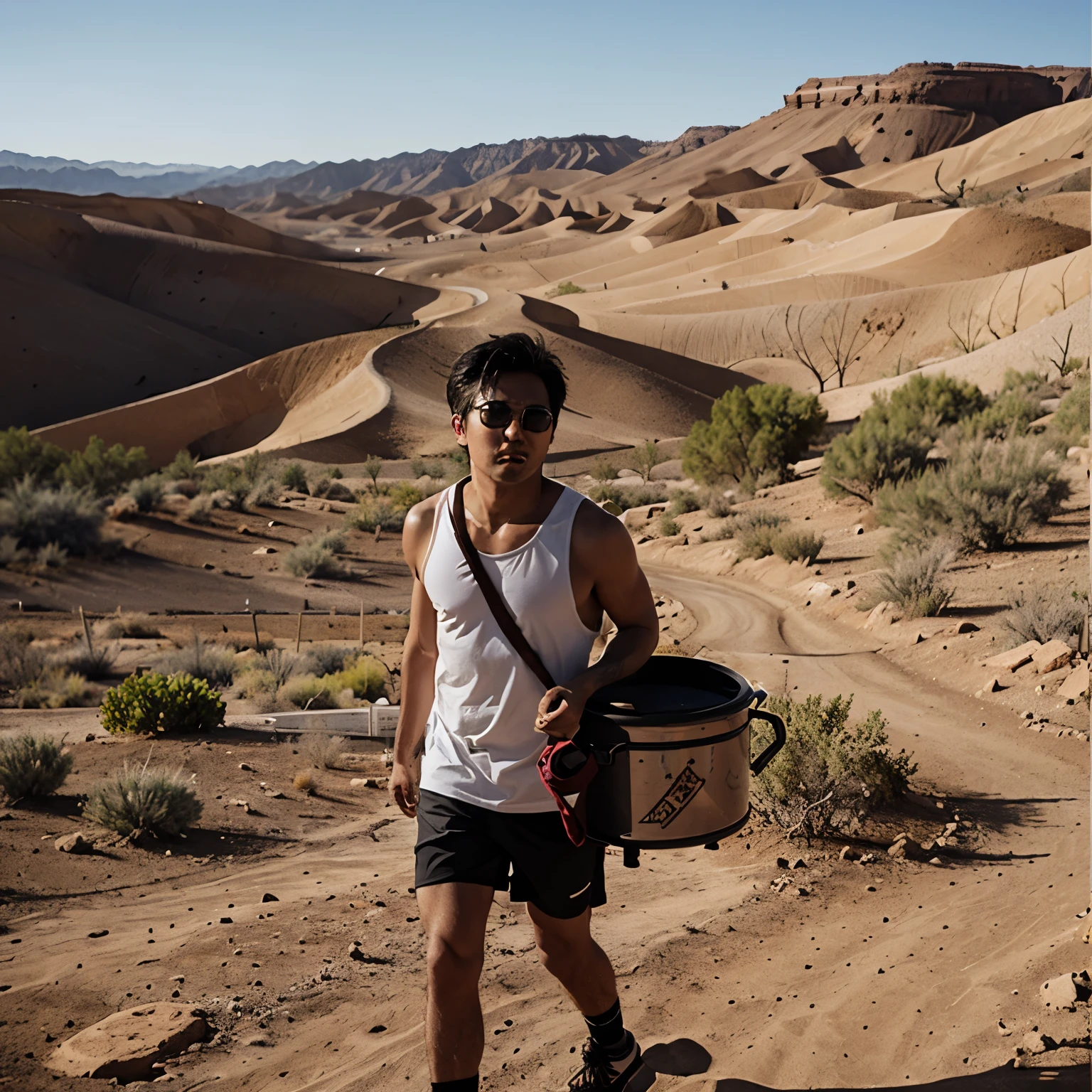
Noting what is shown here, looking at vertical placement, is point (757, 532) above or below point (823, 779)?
below

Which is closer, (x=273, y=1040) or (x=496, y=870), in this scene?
(x=496, y=870)

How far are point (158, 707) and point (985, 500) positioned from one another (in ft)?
34.7

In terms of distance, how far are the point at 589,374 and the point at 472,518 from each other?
48382 mm

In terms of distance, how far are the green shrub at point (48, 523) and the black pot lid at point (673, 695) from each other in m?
20.0

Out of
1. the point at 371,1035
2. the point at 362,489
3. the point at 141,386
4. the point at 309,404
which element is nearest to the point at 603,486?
the point at 362,489

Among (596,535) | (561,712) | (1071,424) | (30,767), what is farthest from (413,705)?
(1071,424)

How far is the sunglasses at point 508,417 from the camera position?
9.73 ft

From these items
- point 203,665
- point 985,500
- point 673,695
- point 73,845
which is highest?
point 673,695

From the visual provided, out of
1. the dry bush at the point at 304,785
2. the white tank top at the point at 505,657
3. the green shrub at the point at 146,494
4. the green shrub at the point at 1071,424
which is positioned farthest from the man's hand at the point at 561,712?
the green shrub at the point at 146,494

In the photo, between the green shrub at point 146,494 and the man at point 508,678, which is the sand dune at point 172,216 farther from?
the man at point 508,678

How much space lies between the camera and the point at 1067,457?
17.6 m

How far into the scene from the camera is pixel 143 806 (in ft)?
21.4

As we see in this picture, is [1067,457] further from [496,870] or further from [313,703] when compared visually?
[496,870]

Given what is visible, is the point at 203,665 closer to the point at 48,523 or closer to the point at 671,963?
the point at 671,963
